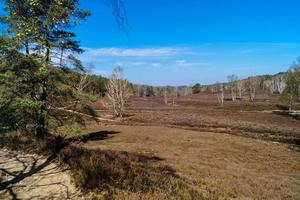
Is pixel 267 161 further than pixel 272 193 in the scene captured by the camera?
Yes

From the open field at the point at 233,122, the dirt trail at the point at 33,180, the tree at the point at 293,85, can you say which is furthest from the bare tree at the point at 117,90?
the dirt trail at the point at 33,180

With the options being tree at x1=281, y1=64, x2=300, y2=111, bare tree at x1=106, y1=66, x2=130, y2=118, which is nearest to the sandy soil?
bare tree at x1=106, y1=66, x2=130, y2=118

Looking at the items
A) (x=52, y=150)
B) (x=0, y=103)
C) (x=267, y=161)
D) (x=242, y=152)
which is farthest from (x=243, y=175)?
(x=0, y=103)

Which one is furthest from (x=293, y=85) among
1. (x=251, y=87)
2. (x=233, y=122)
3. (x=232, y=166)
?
(x=251, y=87)

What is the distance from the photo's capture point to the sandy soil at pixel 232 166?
921 centimetres

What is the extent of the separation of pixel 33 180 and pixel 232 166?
463 inches

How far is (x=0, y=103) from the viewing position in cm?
1050

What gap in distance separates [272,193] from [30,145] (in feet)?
35.5

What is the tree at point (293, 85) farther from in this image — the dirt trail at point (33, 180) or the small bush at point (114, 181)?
the dirt trail at point (33, 180)

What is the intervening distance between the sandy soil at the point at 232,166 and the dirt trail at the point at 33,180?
183 inches

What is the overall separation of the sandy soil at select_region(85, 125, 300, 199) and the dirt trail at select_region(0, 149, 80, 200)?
465 cm

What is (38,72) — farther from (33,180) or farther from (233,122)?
(233,122)

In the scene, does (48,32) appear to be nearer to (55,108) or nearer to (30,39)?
(30,39)

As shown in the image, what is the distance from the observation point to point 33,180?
7.15 metres
